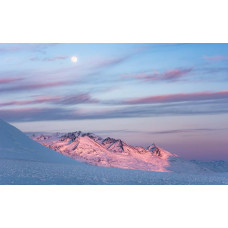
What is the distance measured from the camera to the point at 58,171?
348 inches

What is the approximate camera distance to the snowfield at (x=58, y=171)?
8.24m

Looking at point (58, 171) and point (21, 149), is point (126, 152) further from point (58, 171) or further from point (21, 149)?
point (21, 149)

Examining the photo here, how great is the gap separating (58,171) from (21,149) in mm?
1792

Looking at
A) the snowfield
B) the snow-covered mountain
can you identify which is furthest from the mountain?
the snow-covered mountain

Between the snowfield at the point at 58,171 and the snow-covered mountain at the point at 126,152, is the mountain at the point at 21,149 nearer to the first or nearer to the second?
the snowfield at the point at 58,171

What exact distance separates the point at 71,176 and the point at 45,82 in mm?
2264

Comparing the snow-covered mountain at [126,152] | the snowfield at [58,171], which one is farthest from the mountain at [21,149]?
the snow-covered mountain at [126,152]

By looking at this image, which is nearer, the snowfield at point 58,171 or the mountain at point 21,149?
the snowfield at point 58,171

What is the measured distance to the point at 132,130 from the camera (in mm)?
9000
